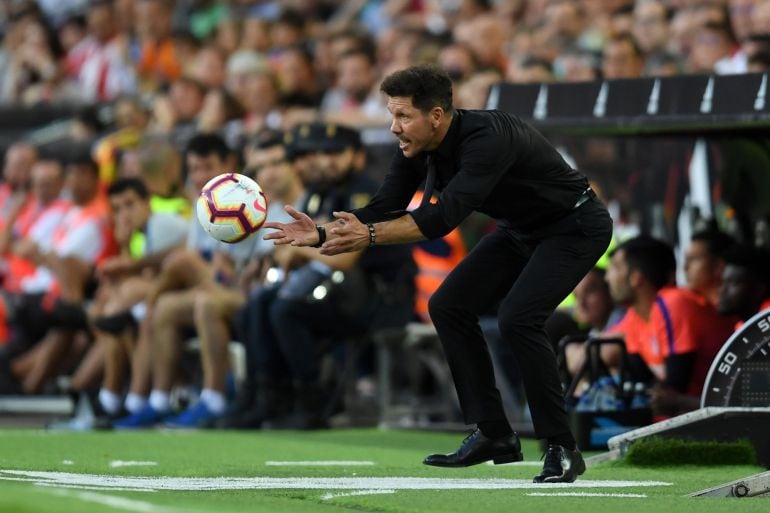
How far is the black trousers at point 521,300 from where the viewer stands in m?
7.34

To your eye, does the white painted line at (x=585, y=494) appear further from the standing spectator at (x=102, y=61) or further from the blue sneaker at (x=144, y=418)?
the standing spectator at (x=102, y=61)

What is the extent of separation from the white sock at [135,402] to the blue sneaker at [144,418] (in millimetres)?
90

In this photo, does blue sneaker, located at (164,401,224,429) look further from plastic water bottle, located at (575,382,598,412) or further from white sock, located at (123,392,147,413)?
plastic water bottle, located at (575,382,598,412)

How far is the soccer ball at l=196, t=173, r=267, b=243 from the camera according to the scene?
24.5 ft

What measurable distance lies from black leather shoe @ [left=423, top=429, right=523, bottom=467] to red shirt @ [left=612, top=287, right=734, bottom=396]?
2407mm

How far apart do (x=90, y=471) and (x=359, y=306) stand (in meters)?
4.60

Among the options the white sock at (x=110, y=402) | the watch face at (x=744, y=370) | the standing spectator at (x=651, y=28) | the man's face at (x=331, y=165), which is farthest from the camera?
the standing spectator at (x=651, y=28)

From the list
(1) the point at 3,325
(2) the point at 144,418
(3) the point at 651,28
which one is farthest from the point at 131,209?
(3) the point at 651,28

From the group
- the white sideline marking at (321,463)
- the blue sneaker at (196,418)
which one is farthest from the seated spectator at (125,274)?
the white sideline marking at (321,463)

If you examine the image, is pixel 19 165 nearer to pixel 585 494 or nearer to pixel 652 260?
pixel 652 260

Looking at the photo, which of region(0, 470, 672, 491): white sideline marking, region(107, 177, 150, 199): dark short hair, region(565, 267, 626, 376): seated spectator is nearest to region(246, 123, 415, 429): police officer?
region(107, 177, 150, 199): dark short hair

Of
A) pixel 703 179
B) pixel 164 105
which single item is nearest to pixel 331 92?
pixel 164 105

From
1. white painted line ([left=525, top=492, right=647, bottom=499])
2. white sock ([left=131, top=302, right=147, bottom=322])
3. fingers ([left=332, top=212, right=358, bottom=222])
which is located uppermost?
white sock ([left=131, top=302, right=147, bottom=322])

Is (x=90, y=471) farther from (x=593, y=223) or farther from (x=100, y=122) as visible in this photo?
(x=100, y=122)
